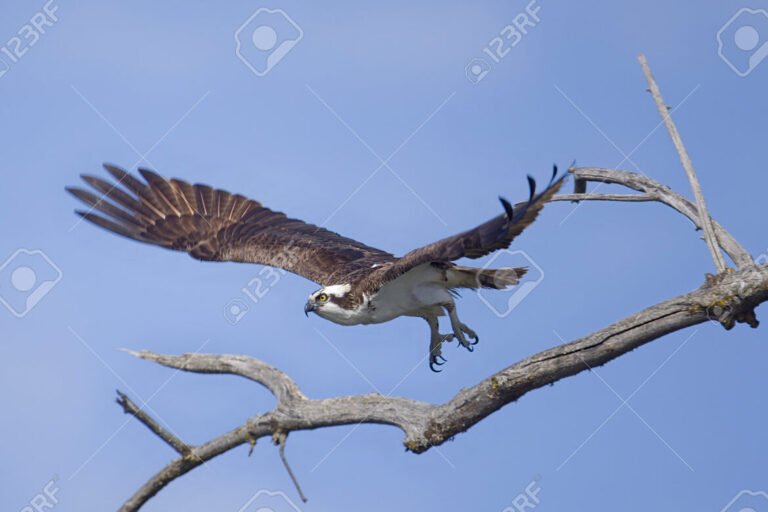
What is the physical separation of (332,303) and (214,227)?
373 cm

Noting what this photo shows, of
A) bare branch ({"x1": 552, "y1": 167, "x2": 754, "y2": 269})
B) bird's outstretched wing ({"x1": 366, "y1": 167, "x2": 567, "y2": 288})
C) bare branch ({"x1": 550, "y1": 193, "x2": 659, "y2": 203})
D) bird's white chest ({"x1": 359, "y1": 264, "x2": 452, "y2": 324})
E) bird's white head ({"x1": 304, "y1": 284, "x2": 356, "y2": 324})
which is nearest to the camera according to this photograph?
bird's outstretched wing ({"x1": 366, "y1": 167, "x2": 567, "y2": 288})

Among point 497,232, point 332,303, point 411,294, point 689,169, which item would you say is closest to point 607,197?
point 689,169

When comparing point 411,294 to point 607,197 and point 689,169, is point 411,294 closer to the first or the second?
point 607,197

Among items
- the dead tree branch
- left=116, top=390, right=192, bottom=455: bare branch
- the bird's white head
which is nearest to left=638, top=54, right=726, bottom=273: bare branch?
the dead tree branch

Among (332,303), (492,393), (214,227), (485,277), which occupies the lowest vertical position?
(492,393)

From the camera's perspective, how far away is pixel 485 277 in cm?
1295

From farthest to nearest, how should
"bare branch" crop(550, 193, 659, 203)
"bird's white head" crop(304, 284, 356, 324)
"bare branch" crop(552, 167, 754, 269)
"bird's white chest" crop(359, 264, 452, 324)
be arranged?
"bird's white head" crop(304, 284, 356, 324)
"bird's white chest" crop(359, 264, 452, 324)
"bare branch" crop(550, 193, 659, 203)
"bare branch" crop(552, 167, 754, 269)

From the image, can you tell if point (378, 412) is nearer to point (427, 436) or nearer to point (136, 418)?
point (427, 436)

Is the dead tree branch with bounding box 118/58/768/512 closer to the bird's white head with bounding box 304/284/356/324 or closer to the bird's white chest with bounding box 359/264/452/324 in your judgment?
the bird's white head with bounding box 304/284/356/324

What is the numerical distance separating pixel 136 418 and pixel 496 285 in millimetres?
4938

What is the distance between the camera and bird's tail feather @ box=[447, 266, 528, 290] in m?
12.8

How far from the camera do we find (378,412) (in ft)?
33.4

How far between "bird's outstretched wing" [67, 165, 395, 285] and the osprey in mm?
15

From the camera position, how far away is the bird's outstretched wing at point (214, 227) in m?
15.0
